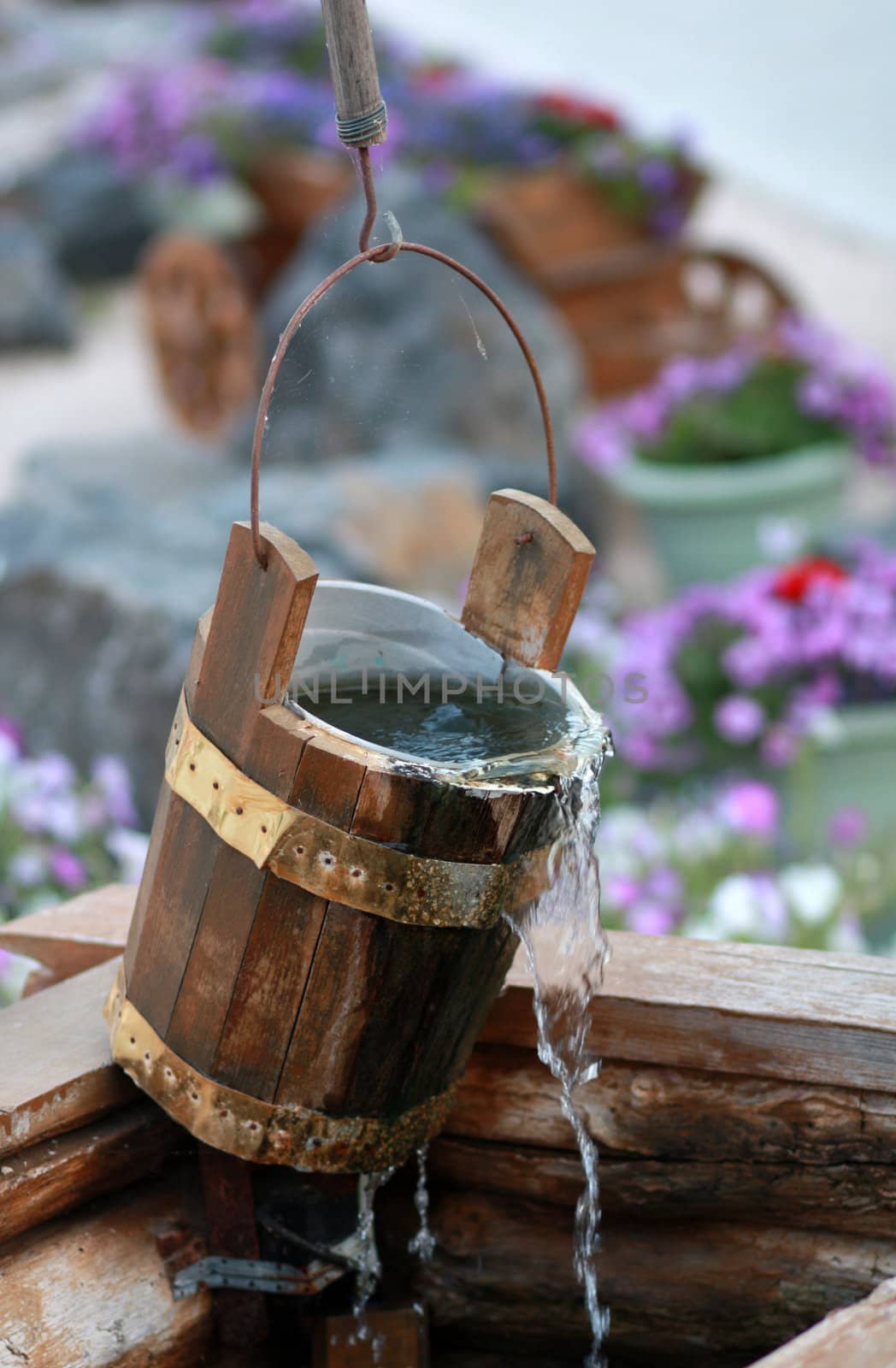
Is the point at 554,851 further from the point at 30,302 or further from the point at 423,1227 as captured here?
the point at 30,302

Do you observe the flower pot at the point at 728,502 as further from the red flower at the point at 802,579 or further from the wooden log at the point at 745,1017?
the wooden log at the point at 745,1017

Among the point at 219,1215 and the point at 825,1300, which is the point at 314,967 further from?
the point at 825,1300

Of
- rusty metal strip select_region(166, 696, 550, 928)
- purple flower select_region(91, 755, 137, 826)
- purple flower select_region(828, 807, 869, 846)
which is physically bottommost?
purple flower select_region(91, 755, 137, 826)

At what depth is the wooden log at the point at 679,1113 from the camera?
1.68 m

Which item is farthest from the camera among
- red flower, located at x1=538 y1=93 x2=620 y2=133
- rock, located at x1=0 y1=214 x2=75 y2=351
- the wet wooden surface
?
rock, located at x1=0 y1=214 x2=75 y2=351

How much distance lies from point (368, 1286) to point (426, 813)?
72 cm

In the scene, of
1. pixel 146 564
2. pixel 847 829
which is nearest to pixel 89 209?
pixel 146 564

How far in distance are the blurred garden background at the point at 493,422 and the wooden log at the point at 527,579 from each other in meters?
0.20

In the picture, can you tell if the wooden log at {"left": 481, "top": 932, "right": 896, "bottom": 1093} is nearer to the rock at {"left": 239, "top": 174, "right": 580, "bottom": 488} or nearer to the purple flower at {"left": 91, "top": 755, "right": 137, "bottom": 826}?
the purple flower at {"left": 91, "top": 755, "right": 137, "bottom": 826}

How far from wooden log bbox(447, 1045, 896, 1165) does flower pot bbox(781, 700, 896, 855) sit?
195 centimetres

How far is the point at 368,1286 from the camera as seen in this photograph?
1780 millimetres

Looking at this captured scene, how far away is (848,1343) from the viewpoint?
1191 millimetres

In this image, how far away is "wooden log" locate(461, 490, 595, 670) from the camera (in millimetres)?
1641

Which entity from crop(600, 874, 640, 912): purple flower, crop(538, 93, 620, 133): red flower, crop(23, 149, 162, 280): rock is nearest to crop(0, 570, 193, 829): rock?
crop(600, 874, 640, 912): purple flower
